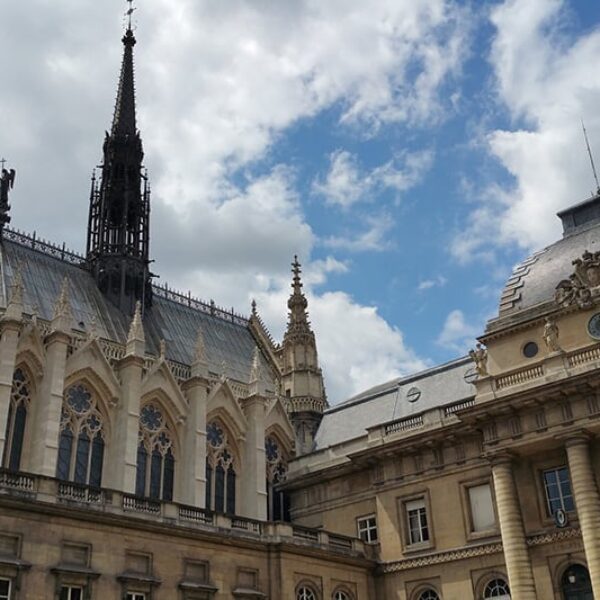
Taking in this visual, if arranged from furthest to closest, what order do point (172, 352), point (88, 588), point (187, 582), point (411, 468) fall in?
point (172, 352)
point (411, 468)
point (187, 582)
point (88, 588)

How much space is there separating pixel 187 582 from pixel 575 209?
987 inches

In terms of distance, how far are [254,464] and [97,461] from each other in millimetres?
9135

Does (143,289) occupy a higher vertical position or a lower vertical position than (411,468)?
higher

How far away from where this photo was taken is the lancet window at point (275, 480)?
153 feet

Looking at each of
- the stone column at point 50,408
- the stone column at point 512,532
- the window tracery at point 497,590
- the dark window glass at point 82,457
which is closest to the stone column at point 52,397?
the stone column at point 50,408

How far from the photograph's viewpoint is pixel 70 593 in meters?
28.3

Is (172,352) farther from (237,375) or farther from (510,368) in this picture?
(510,368)

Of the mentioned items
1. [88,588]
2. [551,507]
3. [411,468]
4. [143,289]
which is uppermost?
[143,289]

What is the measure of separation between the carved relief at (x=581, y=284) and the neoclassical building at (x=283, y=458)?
0.30ft

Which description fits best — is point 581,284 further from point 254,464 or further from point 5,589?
point 5,589

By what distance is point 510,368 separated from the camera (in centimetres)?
3709

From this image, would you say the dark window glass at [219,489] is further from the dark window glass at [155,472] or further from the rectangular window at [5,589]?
the rectangular window at [5,589]

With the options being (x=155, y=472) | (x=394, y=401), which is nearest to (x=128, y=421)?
(x=155, y=472)

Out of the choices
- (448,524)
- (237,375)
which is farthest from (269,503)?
(448,524)
